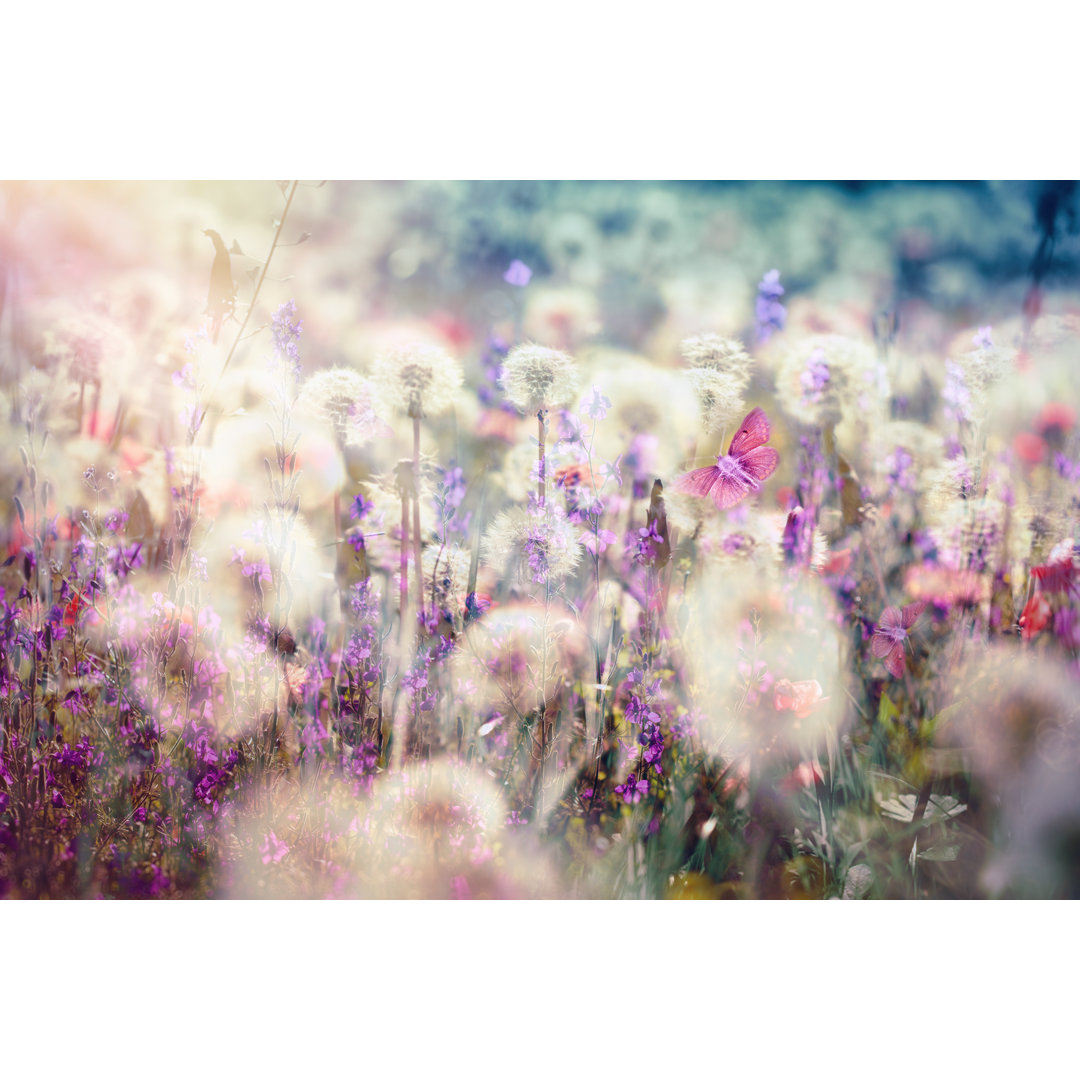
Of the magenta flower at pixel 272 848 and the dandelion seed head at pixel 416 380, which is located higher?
the dandelion seed head at pixel 416 380

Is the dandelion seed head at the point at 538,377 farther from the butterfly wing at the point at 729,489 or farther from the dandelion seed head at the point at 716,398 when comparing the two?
the butterfly wing at the point at 729,489

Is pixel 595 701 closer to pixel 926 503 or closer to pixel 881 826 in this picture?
pixel 881 826

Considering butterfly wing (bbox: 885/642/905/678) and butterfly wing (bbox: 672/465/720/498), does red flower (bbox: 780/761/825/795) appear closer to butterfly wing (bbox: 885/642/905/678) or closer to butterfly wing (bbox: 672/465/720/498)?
butterfly wing (bbox: 885/642/905/678)

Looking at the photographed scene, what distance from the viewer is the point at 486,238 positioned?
169cm

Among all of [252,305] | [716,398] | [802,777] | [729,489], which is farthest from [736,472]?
[252,305]

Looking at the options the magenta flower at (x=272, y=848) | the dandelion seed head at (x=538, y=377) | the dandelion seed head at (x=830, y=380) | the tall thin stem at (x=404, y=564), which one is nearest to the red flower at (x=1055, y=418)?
the dandelion seed head at (x=830, y=380)

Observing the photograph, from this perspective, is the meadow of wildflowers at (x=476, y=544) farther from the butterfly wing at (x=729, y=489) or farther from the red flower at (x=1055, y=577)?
the red flower at (x=1055, y=577)

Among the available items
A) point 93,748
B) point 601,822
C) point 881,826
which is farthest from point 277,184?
point 881,826

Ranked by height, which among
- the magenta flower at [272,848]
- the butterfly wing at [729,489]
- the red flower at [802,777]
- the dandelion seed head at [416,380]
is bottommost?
the magenta flower at [272,848]

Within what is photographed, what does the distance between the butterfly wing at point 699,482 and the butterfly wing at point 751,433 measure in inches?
2.3

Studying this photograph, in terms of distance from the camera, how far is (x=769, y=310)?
169 cm

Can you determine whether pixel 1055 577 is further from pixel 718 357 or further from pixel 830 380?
pixel 718 357

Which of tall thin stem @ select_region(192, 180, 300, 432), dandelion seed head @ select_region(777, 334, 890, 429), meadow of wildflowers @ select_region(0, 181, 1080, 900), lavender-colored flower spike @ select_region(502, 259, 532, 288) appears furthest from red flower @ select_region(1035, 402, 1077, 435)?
tall thin stem @ select_region(192, 180, 300, 432)

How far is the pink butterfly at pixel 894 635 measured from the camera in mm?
1692
